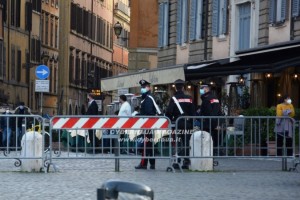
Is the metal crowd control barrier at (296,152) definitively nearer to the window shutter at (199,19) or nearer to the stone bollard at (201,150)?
the stone bollard at (201,150)

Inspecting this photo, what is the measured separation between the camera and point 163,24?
5403 centimetres

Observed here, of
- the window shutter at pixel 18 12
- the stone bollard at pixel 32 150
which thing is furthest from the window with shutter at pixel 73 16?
the stone bollard at pixel 32 150

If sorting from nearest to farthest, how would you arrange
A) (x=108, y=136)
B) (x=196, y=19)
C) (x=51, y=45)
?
(x=108, y=136), (x=196, y=19), (x=51, y=45)

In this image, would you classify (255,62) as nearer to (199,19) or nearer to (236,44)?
(236,44)

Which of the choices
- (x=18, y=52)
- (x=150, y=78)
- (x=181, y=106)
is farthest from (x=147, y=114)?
(x=18, y=52)

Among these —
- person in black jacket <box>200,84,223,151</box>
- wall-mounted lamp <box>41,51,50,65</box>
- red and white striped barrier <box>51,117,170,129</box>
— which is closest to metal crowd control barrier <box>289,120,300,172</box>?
person in black jacket <box>200,84,223,151</box>

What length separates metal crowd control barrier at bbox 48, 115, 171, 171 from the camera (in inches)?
960

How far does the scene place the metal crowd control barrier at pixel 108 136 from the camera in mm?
24391

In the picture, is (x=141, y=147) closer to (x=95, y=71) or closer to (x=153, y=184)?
(x=153, y=184)

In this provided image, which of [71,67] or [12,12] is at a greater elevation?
[12,12]

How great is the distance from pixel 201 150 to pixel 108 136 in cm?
179

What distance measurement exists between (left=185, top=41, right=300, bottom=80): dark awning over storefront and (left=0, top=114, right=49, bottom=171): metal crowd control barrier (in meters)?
7.26

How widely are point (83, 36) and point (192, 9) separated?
5152 cm

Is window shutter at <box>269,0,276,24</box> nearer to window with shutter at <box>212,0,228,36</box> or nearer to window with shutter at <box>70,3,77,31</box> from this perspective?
window with shutter at <box>212,0,228,36</box>
